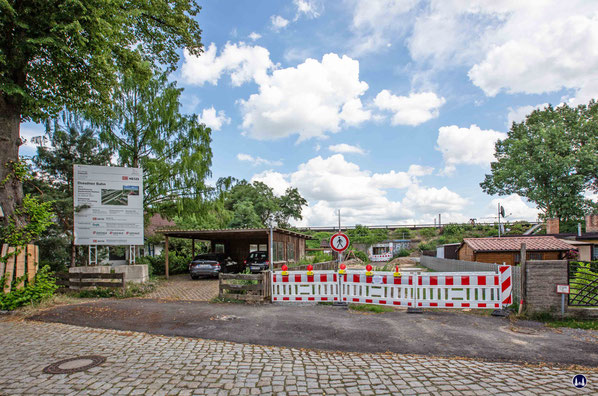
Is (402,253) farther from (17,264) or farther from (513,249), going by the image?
(17,264)

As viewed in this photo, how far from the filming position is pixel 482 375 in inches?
186

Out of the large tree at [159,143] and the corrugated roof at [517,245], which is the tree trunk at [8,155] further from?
the corrugated roof at [517,245]

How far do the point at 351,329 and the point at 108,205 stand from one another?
10.6m

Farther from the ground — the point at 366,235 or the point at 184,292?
the point at 366,235

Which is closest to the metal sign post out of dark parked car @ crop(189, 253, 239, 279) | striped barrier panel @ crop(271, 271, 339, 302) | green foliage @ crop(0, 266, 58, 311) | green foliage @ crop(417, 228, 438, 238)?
striped barrier panel @ crop(271, 271, 339, 302)

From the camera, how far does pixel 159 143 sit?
17188 millimetres

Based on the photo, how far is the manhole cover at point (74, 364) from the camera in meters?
4.82

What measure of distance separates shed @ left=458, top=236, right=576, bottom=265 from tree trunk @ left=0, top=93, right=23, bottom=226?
20.0 meters

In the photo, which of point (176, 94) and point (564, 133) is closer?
point (176, 94)

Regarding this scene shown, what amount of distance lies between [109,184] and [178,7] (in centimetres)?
741

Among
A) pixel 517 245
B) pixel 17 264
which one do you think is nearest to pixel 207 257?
pixel 17 264

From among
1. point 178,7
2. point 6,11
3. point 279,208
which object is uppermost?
point 178,7

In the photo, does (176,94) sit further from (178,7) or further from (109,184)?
(109,184)

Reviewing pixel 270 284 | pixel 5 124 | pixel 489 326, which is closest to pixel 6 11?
pixel 5 124
